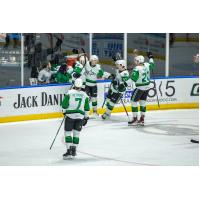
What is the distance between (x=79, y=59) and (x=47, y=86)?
0.81m

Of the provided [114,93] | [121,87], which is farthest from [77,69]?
[121,87]

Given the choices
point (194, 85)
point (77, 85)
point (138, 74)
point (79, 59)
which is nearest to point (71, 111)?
point (77, 85)

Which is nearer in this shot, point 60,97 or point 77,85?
point 77,85

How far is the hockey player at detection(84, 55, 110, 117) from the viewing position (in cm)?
1199

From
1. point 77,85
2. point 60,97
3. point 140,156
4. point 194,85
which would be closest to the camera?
point 77,85

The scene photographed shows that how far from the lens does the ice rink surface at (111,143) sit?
8836mm

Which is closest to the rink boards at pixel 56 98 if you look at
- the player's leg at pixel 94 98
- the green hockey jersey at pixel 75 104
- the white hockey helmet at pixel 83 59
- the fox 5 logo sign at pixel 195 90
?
the fox 5 logo sign at pixel 195 90

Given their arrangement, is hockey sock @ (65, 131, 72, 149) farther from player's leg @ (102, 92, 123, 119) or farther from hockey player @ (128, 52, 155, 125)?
player's leg @ (102, 92, 123, 119)

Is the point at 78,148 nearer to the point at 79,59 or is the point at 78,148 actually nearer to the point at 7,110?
the point at 7,110

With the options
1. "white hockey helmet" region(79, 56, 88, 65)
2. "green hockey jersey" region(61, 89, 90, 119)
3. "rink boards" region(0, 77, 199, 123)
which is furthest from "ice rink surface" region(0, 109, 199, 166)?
"white hockey helmet" region(79, 56, 88, 65)

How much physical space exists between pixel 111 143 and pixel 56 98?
7.28ft

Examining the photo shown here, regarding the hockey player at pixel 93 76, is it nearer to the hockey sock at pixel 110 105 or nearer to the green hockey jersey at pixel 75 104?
the hockey sock at pixel 110 105

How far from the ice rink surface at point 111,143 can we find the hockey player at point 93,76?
1.58 feet

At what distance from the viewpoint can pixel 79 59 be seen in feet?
39.7
